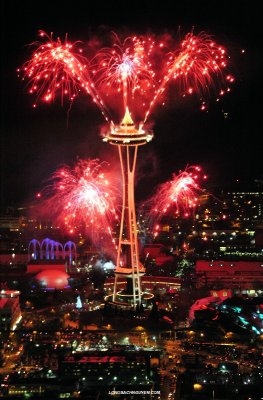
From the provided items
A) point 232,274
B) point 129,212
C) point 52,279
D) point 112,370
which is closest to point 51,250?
point 52,279

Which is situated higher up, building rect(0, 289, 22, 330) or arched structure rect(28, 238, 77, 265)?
arched structure rect(28, 238, 77, 265)

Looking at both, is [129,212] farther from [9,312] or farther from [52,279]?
[52,279]

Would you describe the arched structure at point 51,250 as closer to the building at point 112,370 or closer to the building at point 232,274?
the building at point 232,274

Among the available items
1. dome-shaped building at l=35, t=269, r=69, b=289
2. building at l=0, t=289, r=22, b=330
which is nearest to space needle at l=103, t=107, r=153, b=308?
building at l=0, t=289, r=22, b=330

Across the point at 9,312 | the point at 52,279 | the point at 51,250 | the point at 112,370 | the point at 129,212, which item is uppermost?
the point at 51,250

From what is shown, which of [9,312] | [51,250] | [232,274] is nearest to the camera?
[9,312]

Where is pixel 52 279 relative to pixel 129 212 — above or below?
below

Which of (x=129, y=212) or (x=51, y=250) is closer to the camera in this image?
(x=129, y=212)

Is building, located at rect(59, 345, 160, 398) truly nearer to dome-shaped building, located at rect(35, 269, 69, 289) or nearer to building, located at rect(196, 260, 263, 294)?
dome-shaped building, located at rect(35, 269, 69, 289)

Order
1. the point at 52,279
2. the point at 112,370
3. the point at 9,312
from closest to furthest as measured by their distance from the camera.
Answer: the point at 112,370
the point at 9,312
the point at 52,279
